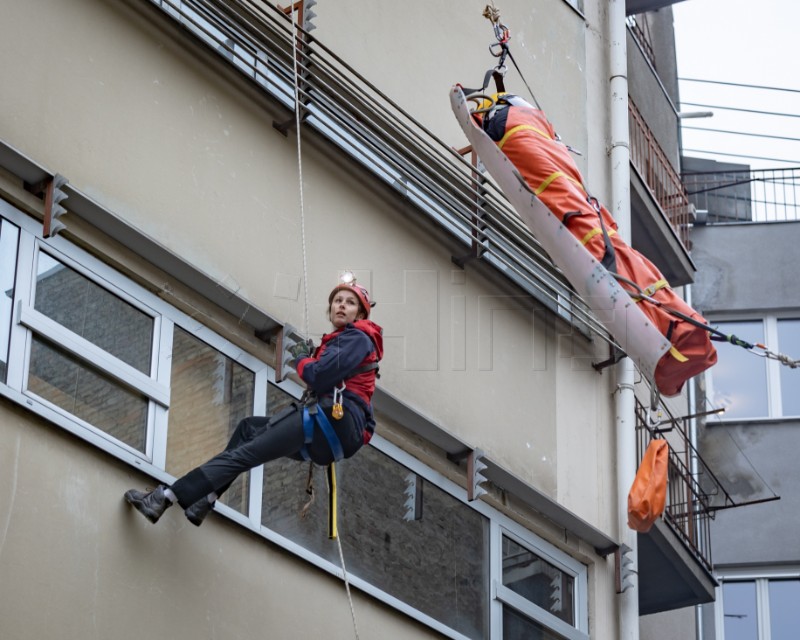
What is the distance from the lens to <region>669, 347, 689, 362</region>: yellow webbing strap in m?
10.9

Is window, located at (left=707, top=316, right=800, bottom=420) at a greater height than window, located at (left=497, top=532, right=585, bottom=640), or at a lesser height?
greater

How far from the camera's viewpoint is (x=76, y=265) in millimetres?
9438

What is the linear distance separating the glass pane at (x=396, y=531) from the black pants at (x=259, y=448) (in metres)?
0.73

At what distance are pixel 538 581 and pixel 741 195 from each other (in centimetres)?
1169

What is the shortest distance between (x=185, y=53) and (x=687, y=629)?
428 inches

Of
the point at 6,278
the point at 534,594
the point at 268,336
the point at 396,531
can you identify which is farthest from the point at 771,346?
the point at 6,278

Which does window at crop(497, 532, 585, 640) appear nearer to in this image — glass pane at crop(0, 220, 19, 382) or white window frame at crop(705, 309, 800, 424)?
glass pane at crop(0, 220, 19, 382)

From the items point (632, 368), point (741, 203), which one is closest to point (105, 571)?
point (632, 368)

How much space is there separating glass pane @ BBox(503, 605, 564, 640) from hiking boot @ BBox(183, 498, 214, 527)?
3498 millimetres

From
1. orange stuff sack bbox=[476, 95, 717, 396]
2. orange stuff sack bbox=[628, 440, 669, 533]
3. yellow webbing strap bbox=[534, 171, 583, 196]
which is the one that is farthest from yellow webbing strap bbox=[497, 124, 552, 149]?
orange stuff sack bbox=[628, 440, 669, 533]

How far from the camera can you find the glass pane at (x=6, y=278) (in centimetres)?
882

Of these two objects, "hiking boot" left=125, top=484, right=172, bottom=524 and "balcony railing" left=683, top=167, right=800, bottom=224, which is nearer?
"hiking boot" left=125, top=484, right=172, bottom=524

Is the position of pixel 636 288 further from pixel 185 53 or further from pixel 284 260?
pixel 185 53

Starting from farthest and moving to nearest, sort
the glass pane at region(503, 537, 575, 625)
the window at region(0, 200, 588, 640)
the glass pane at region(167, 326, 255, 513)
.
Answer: the glass pane at region(503, 537, 575, 625) → the glass pane at region(167, 326, 255, 513) → the window at region(0, 200, 588, 640)
